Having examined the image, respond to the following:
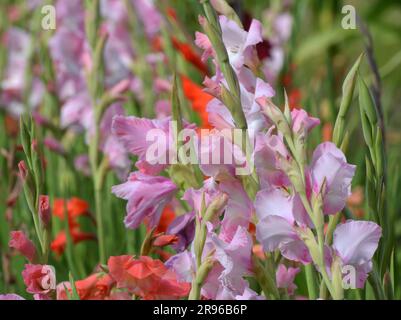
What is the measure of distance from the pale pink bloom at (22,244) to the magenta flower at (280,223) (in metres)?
0.16

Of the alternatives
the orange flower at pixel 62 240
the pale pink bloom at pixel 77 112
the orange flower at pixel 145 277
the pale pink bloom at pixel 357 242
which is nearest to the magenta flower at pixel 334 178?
the pale pink bloom at pixel 357 242

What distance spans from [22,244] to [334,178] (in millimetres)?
216

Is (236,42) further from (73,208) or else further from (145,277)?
(73,208)

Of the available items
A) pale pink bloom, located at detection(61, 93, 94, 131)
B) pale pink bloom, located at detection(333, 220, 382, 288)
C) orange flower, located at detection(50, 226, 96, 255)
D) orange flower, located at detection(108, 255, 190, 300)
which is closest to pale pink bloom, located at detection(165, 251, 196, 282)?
orange flower, located at detection(108, 255, 190, 300)

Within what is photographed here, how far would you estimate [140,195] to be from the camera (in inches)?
25.5

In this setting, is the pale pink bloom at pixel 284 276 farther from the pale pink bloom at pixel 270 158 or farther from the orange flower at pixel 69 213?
the orange flower at pixel 69 213

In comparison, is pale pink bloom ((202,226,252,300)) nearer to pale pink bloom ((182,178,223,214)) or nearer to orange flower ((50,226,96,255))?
pale pink bloom ((182,178,223,214))

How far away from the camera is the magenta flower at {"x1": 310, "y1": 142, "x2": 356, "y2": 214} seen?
0.58 metres

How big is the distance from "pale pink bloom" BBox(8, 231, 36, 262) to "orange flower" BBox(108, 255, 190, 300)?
6 cm

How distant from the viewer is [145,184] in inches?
25.6

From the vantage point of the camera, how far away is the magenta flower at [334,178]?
22.9 inches

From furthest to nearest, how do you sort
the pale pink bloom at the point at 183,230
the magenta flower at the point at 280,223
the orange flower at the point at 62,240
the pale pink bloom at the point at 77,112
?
the pale pink bloom at the point at 77,112
the orange flower at the point at 62,240
the pale pink bloom at the point at 183,230
the magenta flower at the point at 280,223
